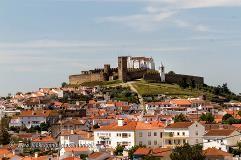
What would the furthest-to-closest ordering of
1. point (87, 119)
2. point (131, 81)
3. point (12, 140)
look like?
point (131, 81), point (87, 119), point (12, 140)

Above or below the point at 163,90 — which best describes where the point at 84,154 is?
below

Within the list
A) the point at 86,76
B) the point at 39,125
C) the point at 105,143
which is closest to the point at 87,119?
the point at 39,125

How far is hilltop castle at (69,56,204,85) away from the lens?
3049 inches

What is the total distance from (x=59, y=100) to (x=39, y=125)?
14004mm

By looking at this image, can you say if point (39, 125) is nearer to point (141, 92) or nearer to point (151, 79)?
point (141, 92)

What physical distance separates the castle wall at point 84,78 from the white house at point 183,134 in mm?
47184

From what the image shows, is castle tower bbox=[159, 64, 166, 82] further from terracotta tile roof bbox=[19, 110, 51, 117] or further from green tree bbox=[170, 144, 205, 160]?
green tree bbox=[170, 144, 205, 160]

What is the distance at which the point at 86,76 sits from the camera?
3285 inches

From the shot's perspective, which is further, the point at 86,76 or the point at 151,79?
the point at 86,76

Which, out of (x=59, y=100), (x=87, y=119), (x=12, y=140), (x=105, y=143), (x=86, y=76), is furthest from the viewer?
(x=86, y=76)

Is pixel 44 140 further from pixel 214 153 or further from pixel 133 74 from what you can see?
pixel 133 74

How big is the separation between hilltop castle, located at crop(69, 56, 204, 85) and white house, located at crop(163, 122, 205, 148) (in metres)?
43.3

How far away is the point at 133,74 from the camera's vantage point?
257ft

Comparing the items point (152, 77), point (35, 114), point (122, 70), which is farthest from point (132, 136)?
point (152, 77)
